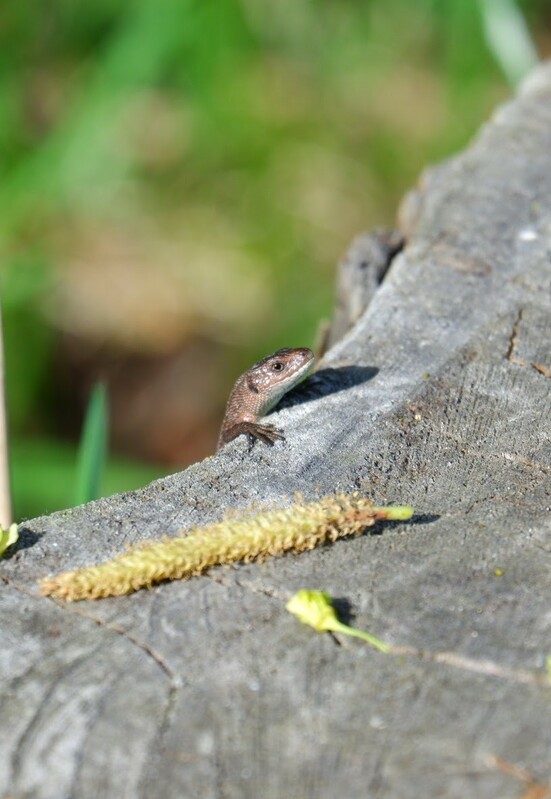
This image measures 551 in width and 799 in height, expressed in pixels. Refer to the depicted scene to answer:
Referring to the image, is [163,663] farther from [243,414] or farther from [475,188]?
[475,188]

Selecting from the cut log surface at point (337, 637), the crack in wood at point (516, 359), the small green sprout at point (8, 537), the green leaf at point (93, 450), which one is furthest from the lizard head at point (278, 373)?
the small green sprout at point (8, 537)

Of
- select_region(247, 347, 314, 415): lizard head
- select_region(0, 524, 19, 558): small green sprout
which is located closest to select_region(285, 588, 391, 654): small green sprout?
select_region(0, 524, 19, 558): small green sprout

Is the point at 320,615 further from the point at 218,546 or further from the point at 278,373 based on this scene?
the point at 278,373

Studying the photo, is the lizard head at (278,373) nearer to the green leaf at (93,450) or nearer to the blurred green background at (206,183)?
the green leaf at (93,450)

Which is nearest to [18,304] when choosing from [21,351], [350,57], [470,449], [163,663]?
[21,351]

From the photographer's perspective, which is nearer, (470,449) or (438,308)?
(470,449)

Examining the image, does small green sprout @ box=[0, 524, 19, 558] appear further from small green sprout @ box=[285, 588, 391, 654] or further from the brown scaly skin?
the brown scaly skin
